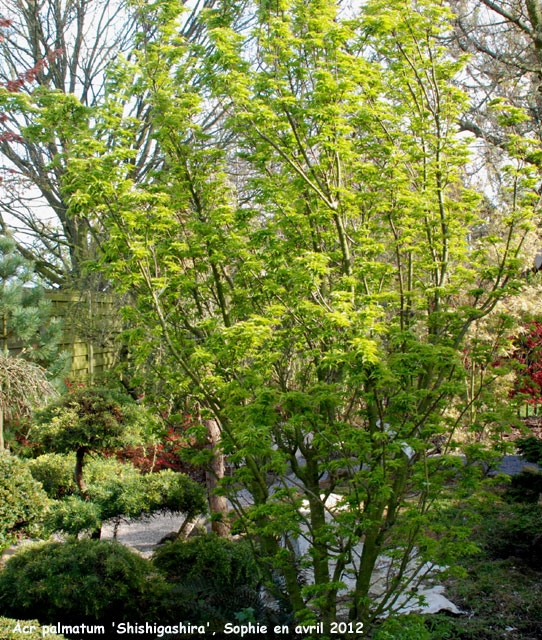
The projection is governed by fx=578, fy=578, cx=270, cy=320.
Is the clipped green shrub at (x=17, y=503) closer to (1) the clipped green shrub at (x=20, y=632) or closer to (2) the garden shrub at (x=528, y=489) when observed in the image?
(1) the clipped green shrub at (x=20, y=632)

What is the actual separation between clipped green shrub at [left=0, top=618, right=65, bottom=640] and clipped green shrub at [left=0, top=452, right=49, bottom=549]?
1346mm

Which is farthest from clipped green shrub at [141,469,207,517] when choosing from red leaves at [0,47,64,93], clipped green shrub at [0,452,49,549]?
red leaves at [0,47,64,93]

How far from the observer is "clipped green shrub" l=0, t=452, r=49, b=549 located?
421 cm

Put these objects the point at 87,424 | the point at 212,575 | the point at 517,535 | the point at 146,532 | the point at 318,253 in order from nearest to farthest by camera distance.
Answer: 1. the point at 318,253
2. the point at 212,575
3. the point at 87,424
4. the point at 517,535
5. the point at 146,532

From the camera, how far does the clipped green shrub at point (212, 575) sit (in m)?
3.83

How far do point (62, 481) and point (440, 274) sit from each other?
12.6ft

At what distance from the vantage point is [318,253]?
3.38 m

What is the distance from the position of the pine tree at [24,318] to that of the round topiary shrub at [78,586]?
2776 millimetres

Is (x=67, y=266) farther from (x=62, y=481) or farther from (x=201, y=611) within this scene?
(x=201, y=611)

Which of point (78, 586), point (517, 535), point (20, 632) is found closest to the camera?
point (20, 632)

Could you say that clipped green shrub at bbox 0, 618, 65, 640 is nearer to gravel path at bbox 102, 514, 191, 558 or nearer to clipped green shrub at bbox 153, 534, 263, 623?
clipped green shrub at bbox 153, 534, 263, 623

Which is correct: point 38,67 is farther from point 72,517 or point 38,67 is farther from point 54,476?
point 72,517

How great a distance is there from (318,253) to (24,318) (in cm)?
479

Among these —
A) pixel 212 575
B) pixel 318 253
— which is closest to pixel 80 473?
pixel 212 575
